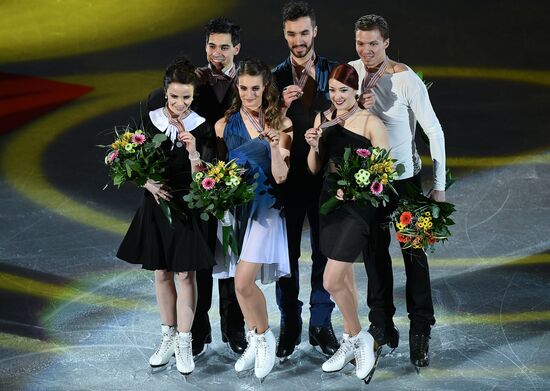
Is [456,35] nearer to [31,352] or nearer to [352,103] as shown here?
[352,103]

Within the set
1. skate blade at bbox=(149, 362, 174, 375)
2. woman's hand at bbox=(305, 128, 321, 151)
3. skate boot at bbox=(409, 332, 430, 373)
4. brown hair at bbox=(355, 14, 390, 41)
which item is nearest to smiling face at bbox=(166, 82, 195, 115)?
woman's hand at bbox=(305, 128, 321, 151)

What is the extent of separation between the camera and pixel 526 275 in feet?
24.6

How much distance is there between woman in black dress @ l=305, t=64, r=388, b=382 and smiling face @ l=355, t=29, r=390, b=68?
0.28 meters

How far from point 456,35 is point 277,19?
62.8 inches

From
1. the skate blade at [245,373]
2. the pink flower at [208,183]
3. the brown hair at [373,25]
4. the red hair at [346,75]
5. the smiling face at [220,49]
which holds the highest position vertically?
the brown hair at [373,25]

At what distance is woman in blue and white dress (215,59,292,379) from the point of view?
240 inches

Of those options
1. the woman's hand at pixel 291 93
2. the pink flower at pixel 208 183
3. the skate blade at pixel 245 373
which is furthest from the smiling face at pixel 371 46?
the skate blade at pixel 245 373

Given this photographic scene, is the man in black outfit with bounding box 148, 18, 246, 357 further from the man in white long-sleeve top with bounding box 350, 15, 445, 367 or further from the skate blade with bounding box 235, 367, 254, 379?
the man in white long-sleeve top with bounding box 350, 15, 445, 367

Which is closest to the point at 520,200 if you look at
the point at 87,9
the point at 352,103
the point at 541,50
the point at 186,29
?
the point at 541,50

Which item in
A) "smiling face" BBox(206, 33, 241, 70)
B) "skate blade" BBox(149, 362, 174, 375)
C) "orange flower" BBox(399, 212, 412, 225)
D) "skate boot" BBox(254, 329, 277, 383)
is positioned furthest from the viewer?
"smiling face" BBox(206, 33, 241, 70)

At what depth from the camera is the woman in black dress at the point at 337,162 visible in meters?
6.04

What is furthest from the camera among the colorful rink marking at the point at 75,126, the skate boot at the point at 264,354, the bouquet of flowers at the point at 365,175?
the colorful rink marking at the point at 75,126

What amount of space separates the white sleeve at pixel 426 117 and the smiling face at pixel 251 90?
81cm

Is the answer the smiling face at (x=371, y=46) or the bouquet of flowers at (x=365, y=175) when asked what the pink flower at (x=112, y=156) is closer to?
the bouquet of flowers at (x=365, y=175)
